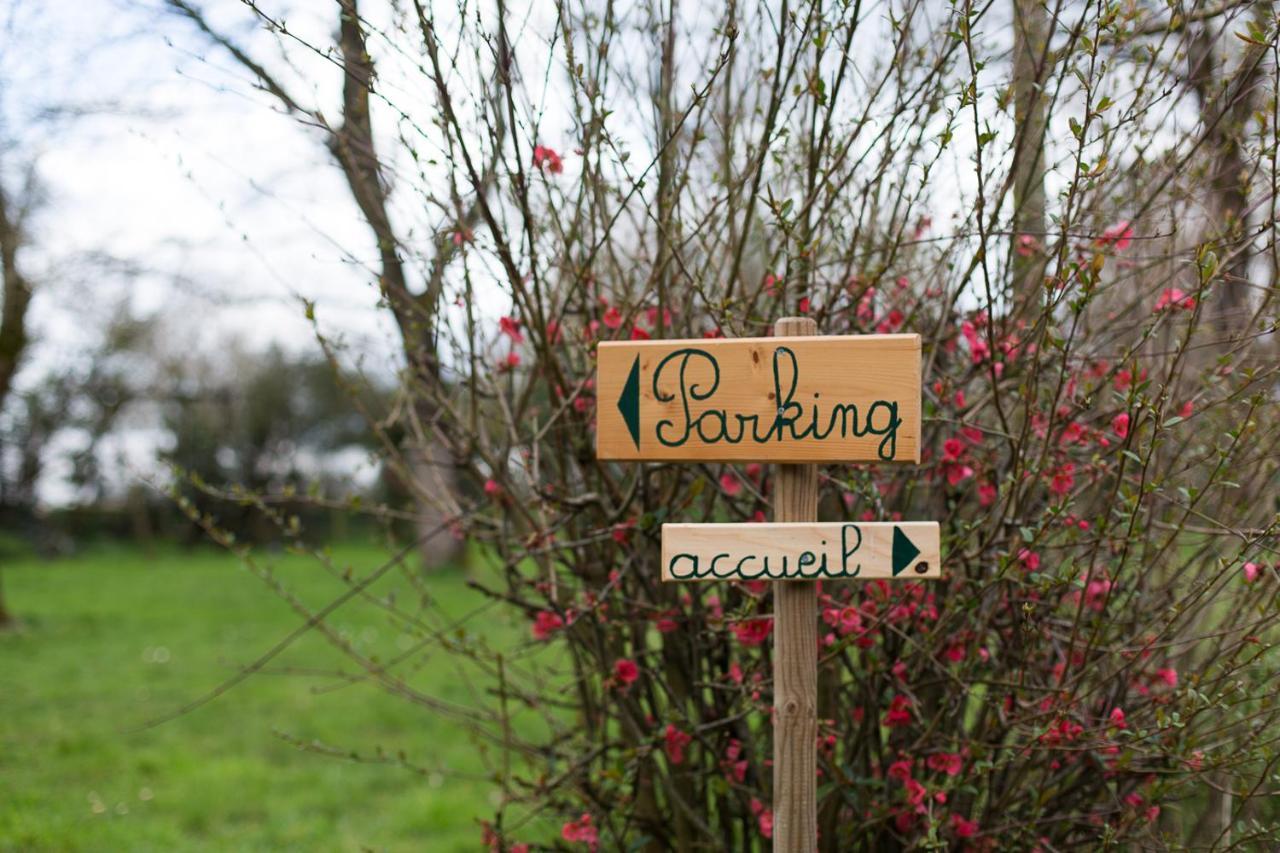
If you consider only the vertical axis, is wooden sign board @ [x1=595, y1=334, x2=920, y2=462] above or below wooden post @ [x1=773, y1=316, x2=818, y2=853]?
above

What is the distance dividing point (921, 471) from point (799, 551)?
674 mm

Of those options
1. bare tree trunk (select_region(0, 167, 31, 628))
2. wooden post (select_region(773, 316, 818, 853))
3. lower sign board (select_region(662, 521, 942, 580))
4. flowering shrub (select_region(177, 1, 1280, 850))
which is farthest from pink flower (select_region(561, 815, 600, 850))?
bare tree trunk (select_region(0, 167, 31, 628))

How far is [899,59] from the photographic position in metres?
2.11

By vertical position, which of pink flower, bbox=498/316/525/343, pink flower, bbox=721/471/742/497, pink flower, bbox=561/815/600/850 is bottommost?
pink flower, bbox=561/815/600/850

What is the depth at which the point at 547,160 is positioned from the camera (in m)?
2.37

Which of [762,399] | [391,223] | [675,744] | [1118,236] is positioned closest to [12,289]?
[391,223]

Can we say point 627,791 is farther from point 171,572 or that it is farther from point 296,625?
point 171,572

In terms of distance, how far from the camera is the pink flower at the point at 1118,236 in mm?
1887

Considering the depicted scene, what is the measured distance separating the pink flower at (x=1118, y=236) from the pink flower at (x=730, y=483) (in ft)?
3.06

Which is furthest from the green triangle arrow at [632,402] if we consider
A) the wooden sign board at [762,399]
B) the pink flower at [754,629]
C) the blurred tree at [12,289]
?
the blurred tree at [12,289]

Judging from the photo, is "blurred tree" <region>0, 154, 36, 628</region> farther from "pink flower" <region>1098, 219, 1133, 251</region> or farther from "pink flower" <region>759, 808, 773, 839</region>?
"pink flower" <region>1098, 219, 1133, 251</region>

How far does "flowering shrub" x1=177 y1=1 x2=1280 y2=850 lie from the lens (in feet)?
6.76

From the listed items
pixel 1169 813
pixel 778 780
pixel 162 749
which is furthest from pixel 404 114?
pixel 162 749

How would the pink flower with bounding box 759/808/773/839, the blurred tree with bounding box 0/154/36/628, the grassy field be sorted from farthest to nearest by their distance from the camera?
the blurred tree with bounding box 0/154/36/628 < the grassy field < the pink flower with bounding box 759/808/773/839
